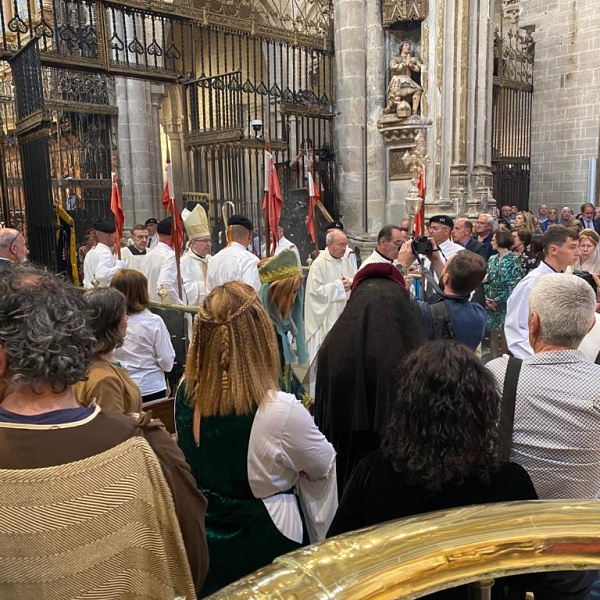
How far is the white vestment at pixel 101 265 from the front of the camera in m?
7.09

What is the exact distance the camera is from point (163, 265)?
6891mm

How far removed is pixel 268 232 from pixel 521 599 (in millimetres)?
6425

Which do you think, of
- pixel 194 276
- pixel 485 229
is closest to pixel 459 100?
pixel 485 229

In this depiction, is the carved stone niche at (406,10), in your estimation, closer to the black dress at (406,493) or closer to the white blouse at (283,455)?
the white blouse at (283,455)

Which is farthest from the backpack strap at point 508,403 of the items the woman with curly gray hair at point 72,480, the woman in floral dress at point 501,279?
the woman in floral dress at point 501,279

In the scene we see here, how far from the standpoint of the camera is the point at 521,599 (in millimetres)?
1676

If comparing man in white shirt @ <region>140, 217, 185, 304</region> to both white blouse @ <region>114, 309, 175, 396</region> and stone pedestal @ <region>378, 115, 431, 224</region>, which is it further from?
stone pedestal @ <region>378, 115, 431, 224</region>

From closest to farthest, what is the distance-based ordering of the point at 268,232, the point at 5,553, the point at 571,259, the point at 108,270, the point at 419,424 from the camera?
1. the point at 5,553
2. the point at 419,424
3. the point at 571,259
4. the point at 108,270
5. the point at 268,232

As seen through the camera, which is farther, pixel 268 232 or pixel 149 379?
pixel 268 232

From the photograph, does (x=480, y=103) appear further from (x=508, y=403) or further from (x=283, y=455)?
(x=283, y=455)

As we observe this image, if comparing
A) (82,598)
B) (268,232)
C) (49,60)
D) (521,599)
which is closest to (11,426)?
(82,598)

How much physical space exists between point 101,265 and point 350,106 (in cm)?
712

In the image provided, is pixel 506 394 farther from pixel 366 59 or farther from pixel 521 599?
pixel 366 59

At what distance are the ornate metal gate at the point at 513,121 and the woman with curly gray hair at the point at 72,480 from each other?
609 inches
